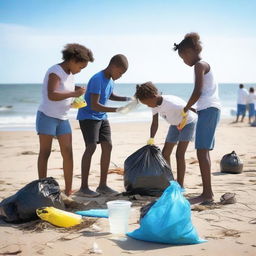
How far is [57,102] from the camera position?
4.36m

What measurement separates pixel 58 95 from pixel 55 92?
0.04 metres

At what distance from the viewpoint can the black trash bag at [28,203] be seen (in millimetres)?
3809

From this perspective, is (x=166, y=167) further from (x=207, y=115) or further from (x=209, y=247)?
(x=209, y=247)

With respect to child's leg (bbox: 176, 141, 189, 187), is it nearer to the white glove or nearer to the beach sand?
the beach sand

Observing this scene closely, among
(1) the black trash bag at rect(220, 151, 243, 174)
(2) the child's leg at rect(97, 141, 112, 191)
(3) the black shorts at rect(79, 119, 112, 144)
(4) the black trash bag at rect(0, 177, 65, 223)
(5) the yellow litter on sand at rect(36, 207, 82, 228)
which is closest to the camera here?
(5) the yellow litter on sand at rect(36, 207, 82, 228)

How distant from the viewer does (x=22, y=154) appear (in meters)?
8.28

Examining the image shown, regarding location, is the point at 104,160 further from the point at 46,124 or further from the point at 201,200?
the point at 201,200

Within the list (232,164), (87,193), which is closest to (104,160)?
(87,193)

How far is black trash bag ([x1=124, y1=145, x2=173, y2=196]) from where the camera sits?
4680mm

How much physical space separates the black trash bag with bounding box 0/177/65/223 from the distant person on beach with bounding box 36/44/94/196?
57cm

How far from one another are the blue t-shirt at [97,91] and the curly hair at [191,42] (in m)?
0.95

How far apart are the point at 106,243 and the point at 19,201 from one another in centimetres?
102

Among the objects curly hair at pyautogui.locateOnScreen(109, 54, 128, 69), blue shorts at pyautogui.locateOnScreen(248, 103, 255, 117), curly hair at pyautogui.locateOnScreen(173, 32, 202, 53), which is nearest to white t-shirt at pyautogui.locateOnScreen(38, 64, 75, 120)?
curly hair at pyautogui.locateOnScreen(109, 54, 128, 69)

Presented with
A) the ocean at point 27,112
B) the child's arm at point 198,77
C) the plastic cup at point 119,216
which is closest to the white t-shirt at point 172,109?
the child's arm at point 198,77
